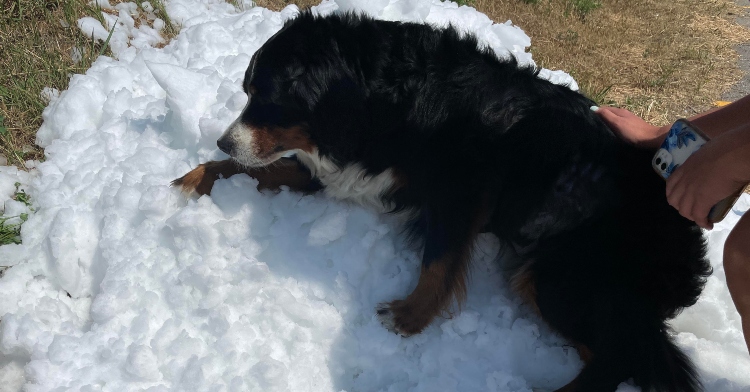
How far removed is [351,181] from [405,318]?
73 centimetres

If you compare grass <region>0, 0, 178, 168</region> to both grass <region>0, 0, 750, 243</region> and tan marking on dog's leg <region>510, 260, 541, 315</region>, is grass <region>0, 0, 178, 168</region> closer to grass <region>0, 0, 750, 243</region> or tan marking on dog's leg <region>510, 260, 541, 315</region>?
grass <region>0, 0, 750, 243</region>

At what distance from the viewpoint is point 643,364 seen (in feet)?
7.70

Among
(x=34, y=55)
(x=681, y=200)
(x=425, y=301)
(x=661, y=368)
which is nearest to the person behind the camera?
(x=681, y=200)

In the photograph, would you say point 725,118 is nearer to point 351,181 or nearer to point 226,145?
point 351,181

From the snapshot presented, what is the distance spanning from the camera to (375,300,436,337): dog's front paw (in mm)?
2607

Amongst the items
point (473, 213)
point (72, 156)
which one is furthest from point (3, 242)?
point (473, 213)

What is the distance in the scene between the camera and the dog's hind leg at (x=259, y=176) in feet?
9.72

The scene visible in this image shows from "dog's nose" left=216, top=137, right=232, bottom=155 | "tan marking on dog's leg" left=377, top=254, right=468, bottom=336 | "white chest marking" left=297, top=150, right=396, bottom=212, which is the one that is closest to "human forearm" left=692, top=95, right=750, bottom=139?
"tan marking on dog's leg" left=377, top=254, right=468, bottom=336

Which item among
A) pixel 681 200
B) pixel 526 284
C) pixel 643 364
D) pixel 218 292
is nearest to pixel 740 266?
pixel 681 200

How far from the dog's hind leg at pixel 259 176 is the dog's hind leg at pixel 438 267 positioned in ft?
2.50

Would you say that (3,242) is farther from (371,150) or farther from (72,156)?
(371,150)

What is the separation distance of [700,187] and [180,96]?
265cm

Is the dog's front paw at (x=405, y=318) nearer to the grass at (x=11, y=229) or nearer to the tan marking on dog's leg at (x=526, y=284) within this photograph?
the tan marking on dog's leg at (x=526, y=284)

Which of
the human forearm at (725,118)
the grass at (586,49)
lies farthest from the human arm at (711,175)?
the grass at (586,49)
